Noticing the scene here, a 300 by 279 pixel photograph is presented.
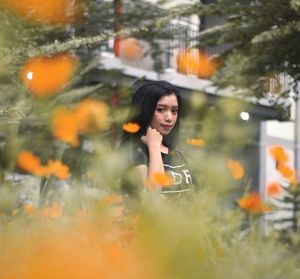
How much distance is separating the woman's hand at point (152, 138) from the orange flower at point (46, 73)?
39cm

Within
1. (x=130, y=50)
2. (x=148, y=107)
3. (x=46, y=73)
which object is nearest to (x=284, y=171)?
(x=148, y=107)

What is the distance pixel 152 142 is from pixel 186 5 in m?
4.13

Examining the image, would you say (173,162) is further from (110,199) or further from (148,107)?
(110,199)

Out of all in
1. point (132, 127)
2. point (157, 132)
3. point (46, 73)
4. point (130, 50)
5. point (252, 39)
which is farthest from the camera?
point (130, 50)

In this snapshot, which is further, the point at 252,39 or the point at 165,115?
the point at 252,39

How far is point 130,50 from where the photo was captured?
9.62 metres

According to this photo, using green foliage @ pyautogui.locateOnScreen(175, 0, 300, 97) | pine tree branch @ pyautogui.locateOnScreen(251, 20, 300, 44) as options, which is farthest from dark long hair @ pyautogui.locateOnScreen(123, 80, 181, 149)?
green foliage @ pyautogui.locateOnScreen(175, 0, 300, 97)

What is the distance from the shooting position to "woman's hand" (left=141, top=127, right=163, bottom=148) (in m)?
2.50

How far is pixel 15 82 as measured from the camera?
1841mm

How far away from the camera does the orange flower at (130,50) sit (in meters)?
9.47

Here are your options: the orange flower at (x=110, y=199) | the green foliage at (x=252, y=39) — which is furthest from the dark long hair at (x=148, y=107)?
the green foliage at (x=252, y=39)

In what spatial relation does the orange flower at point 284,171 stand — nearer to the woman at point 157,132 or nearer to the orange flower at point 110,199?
the woman at point 157,132

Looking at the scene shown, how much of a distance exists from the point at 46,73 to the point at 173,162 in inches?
24.5

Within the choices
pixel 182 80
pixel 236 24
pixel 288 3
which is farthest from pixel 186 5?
pixel 182 80
